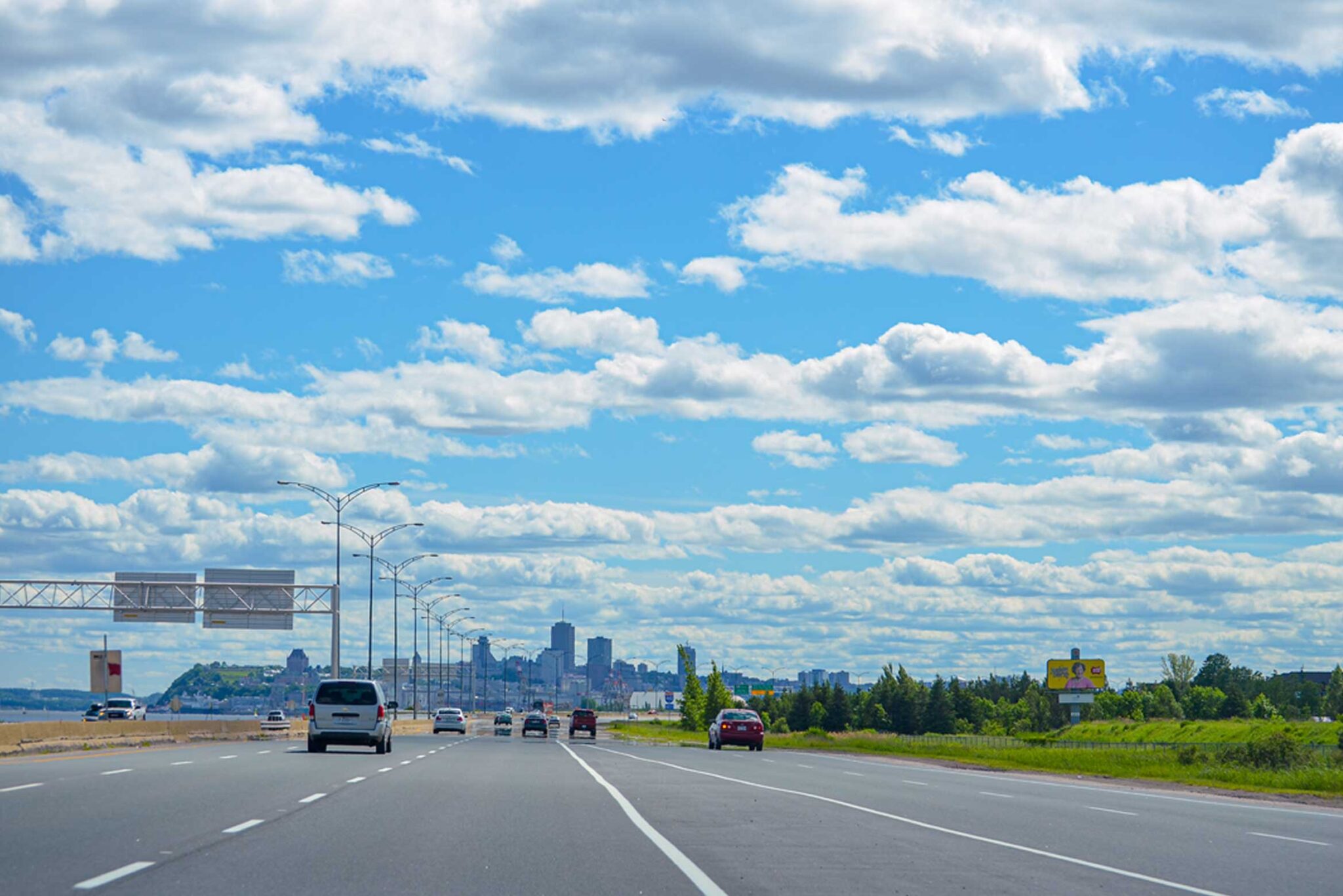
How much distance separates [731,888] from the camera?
42.2 ft

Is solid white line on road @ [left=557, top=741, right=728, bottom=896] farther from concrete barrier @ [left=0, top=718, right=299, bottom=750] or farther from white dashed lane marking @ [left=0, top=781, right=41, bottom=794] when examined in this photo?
concrete barrier @ [left=0, top=718, right=299, bottom=750]

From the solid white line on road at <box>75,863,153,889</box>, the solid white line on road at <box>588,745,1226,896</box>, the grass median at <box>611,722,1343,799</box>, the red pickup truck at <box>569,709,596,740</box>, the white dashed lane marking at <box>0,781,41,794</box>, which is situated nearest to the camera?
the solid white line on road at <box>75,863,153,889</box>

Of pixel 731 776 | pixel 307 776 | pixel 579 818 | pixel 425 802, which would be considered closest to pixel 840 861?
pixel 579 818

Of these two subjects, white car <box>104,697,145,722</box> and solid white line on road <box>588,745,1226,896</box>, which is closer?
solid white line on road <box>588,745,1226,896</box>

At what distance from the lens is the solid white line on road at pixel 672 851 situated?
12797mm

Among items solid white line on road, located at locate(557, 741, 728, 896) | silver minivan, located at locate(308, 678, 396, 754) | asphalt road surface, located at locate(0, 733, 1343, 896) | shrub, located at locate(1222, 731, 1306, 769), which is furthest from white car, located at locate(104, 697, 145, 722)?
solid white line on road, located at locate(557, 741, 728, 896)

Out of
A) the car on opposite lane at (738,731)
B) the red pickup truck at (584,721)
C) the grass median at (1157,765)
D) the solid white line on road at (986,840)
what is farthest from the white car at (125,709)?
the solid white line on road at (986,840)

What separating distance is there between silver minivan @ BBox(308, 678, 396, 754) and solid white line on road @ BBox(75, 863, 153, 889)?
95.3 ft

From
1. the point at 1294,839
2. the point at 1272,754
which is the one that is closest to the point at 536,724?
the point at 1272,754

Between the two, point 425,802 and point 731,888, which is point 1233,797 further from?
point 731,888

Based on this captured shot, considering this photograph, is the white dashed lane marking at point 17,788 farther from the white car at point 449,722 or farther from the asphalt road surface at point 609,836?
the white car at point 449,722

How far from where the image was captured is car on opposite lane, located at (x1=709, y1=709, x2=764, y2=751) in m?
63.0

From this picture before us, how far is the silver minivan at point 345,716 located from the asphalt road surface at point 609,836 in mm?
9582

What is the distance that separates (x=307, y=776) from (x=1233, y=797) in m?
17.8
